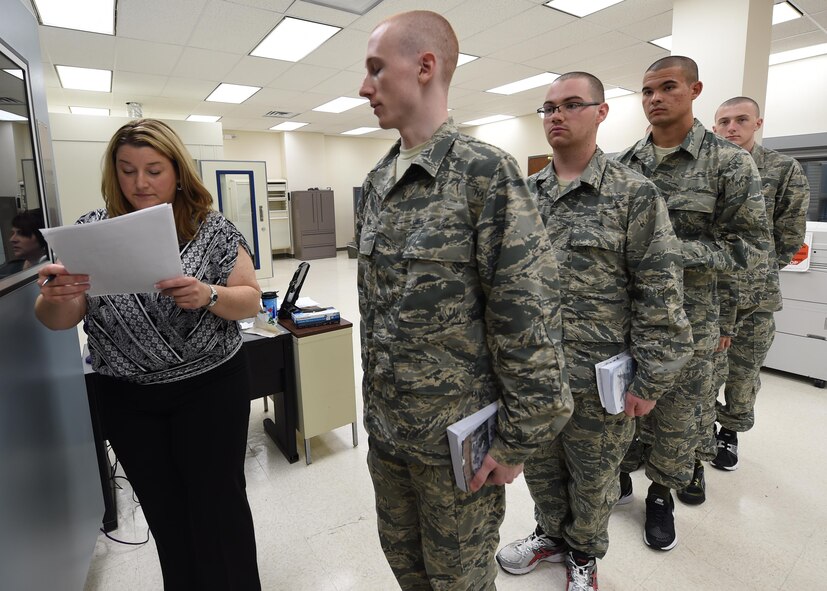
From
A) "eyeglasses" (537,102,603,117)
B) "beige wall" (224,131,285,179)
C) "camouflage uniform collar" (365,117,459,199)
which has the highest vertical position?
"beige wall" (224,131,285,179)

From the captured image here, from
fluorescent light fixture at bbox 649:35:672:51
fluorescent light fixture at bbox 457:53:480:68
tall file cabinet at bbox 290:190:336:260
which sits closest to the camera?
fluorescent light fixture at bbox 649:35:672:51

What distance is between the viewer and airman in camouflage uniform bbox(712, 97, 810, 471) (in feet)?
7.77

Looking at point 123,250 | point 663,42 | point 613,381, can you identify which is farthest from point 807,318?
point 123,250

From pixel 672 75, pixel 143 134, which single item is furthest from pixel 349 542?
pixel 672 75

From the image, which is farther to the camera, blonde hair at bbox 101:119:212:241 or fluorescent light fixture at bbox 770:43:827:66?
fluorescent light fixture at bbox 770:43:827:66

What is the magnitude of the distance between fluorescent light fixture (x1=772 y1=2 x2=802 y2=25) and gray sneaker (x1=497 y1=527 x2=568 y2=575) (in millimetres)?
4856

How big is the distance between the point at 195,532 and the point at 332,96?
6.93 metres

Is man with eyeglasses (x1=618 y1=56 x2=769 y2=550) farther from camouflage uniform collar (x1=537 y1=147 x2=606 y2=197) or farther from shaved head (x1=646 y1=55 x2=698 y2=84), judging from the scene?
camouflage uniform collar (x1=537 y1=147 x2=606 y2=197)

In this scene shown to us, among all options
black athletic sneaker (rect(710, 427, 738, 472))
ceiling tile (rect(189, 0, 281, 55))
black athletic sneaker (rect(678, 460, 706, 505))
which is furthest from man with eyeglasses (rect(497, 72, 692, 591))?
ceiling tile (rect(189, 0, 281, 55))

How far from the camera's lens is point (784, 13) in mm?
4230

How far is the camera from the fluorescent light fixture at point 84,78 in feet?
17.7

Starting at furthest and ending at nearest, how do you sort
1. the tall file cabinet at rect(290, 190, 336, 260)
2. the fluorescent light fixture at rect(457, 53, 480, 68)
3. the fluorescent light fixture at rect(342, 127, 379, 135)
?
the fluorescent light fixture at rect(342, 127, 379, 135) → the tall file cabinet at rect(290, 190, 336, 260) → the fluorescent light fixture at rect(457, 53, 480, 68)

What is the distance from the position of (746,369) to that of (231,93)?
7.09 meters

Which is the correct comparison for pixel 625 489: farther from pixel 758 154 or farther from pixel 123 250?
pixel 123 250
